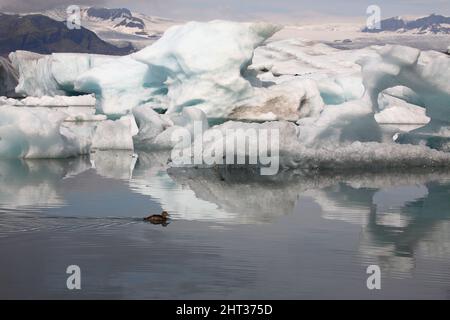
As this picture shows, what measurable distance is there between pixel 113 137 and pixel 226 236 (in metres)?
11.3

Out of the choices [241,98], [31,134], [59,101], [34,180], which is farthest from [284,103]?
[59,101]

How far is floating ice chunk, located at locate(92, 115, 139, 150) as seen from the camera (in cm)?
1820

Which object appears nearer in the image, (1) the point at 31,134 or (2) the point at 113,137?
(1) the point at 31,134

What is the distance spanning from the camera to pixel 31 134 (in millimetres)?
15188

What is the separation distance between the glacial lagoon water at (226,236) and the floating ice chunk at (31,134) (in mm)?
2314

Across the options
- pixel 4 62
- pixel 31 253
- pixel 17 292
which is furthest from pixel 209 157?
pixel 4 62

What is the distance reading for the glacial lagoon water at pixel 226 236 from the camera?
5691 mm

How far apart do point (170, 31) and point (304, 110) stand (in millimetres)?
4867

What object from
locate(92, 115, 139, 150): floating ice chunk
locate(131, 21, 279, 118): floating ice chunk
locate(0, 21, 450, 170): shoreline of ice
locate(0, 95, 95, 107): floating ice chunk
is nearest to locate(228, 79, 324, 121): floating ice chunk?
locate(0, 21, 450, 170): shoreline of ice

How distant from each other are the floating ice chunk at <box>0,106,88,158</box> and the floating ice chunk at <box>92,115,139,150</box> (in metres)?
2.24

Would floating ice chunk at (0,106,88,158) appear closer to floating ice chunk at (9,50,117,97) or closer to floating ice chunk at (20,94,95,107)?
floating ice chunk at (9,50,117,97)

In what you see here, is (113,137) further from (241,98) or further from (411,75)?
(241,98)

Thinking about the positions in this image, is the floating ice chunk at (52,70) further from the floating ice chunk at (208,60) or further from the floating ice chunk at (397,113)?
the floating ice chunk at (397,113)

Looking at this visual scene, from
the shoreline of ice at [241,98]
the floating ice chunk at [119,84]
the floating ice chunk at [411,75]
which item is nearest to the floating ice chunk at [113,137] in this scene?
the shoreline of ice at [241,98]
